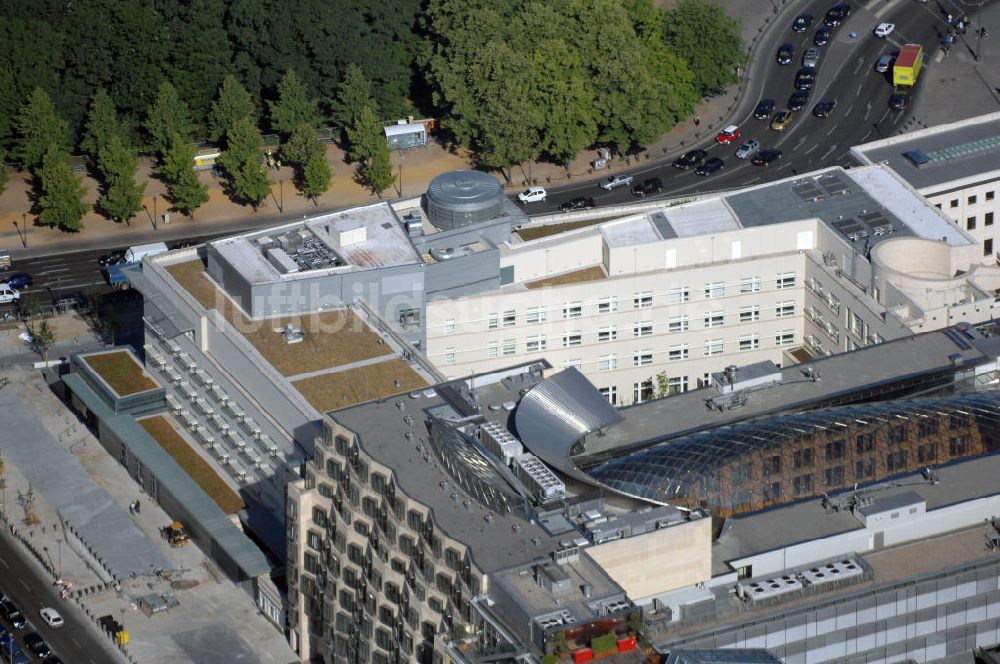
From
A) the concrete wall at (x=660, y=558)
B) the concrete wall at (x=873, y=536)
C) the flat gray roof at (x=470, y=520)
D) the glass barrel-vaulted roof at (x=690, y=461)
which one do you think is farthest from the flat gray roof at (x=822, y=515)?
the flat gray roof at (x=470, y=520)

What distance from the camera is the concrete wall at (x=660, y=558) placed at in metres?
A: 185

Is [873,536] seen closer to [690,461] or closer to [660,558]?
[690,461]

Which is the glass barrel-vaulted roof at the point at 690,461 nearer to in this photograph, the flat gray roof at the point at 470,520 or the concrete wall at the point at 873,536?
the flat gray roof at the point at 470,520

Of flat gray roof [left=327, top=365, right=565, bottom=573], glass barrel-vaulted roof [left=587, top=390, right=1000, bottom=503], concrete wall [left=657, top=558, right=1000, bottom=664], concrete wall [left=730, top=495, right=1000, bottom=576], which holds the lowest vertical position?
concrete wall [left=657, top=558, right=1000, bottom=664]

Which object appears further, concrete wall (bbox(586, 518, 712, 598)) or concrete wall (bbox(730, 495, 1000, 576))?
concrete wall (bbox(730, 495, 1000, 576))

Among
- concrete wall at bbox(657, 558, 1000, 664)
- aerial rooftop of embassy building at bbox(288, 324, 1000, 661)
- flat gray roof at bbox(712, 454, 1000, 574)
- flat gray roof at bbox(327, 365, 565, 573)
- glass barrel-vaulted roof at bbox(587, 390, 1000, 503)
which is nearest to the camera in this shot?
concrete wall at bbox(657, 558, 1000, 664)

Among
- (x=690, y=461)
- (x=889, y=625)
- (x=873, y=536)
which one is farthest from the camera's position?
(x=690, y=461)

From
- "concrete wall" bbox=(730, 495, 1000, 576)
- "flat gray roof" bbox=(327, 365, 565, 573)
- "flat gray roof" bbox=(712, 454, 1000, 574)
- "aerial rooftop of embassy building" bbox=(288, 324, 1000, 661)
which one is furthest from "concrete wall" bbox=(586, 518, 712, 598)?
"flat gray roof" bbox=(327, 365, 565, 573)

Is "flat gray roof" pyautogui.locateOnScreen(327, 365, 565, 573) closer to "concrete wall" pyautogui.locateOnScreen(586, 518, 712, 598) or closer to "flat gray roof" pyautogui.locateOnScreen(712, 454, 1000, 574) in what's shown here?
"concrete wall" pyautogui.locateOnScreen(586, 518, 712, 598)

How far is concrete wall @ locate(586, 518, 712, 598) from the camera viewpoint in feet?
607

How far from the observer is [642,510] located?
7490 inches

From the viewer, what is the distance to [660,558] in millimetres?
185875

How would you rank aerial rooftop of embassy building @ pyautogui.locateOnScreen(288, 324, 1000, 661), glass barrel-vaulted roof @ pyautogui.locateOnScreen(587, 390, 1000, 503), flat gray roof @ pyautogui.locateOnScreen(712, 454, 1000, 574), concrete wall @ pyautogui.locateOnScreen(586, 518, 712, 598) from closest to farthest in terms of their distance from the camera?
aerial rooftop of embassy building @ pyautogui.locateOnScreen(288, 324, 1000, 661), concrete wall @ pyautogui.locateOnScreen(586, 518, 712, 598), flat gray roof @ pyautogui.locateOnScreen(712, 454, 1000, 574), glass barrel-vaulted roof @ pyautogui.locateOnScreen(587, 390, 1000, 503)

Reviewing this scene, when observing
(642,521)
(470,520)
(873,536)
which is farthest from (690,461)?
(470,520)
